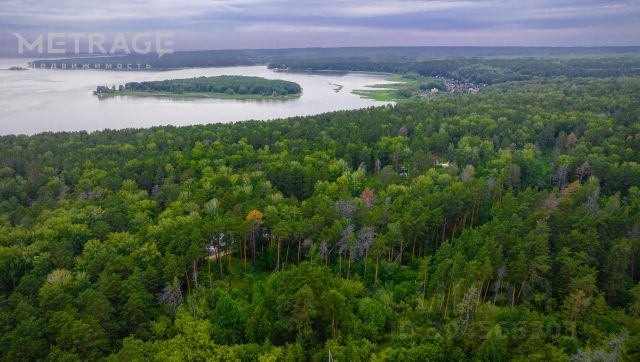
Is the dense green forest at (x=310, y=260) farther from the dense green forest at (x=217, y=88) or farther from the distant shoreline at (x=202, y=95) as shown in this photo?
the dense green forest at (x=217, y=88)

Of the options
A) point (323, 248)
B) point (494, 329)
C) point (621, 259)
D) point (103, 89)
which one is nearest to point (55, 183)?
point (323, 248)

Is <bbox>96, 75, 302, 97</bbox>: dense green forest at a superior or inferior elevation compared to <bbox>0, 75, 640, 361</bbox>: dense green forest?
superior

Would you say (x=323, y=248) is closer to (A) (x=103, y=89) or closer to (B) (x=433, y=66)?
(A) (x=103, y=89)

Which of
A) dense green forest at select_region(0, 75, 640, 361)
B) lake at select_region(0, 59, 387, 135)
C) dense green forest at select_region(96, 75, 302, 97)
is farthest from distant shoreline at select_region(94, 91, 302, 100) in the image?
dense green forest at select_region(0, 75, 640, 361)

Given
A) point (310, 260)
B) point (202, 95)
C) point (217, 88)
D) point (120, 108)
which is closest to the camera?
point (310, 260)

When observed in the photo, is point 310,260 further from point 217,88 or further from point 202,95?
point 217,88

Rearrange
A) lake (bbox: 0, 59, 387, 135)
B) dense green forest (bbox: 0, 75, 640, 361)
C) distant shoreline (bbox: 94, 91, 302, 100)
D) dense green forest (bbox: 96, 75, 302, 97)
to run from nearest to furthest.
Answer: dense green forest (bbox: 0, 75, 640, 361) → lake (bbox: 0, 59, 387, 135) → distant shoreline (bbox: 94, 91, 302, 100) → dense green forest (bbox: 96, 75, 302, 97)

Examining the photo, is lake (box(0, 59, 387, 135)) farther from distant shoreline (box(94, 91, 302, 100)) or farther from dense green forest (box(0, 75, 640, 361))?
dense green forest (box(0, 75, 640, 361))

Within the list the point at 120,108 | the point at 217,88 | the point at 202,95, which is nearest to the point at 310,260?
the point at 120,108

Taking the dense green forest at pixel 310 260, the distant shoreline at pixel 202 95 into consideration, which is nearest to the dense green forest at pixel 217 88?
the distant shoreline at pixel 202 95
